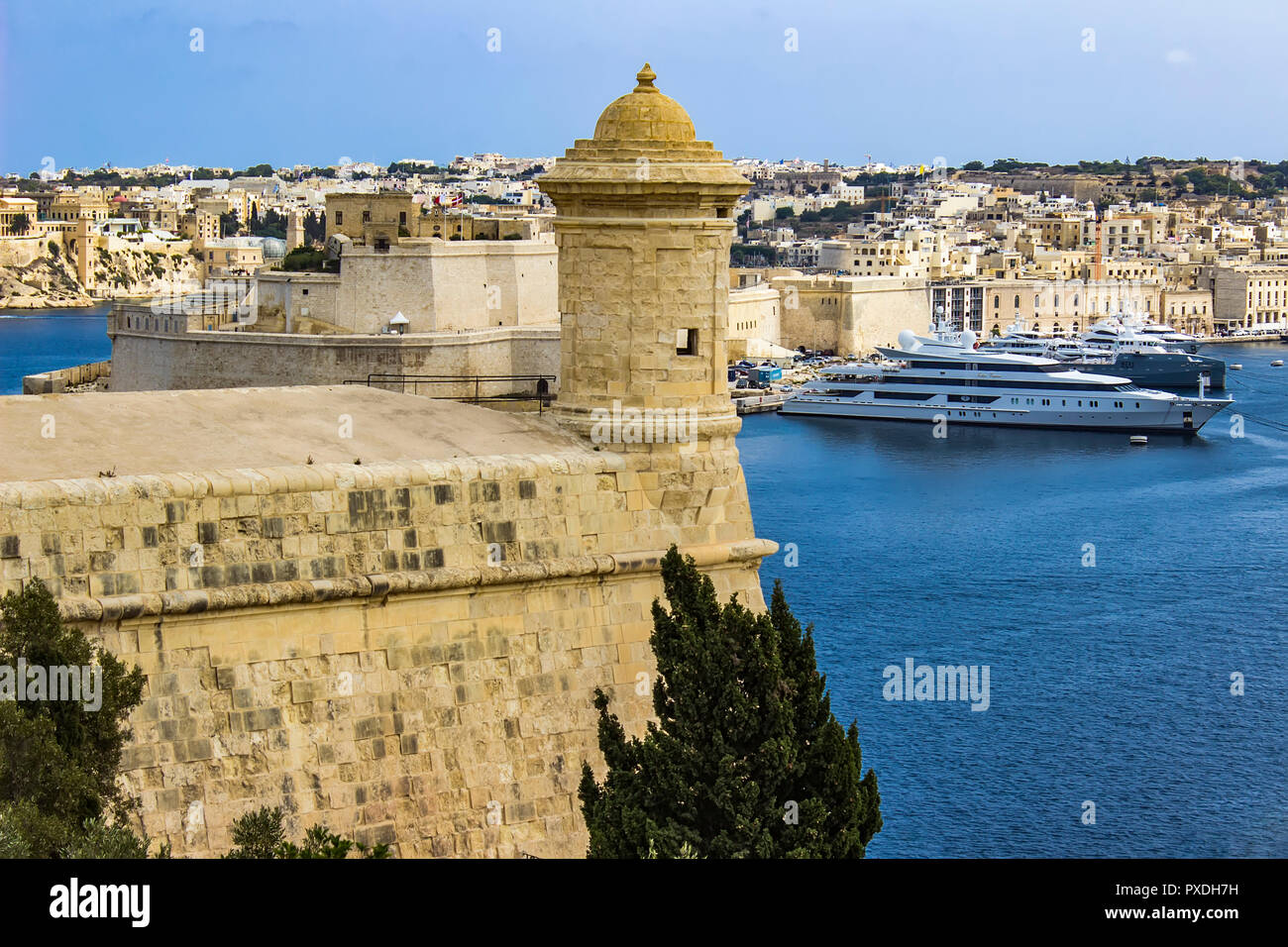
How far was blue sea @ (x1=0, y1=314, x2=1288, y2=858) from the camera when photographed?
1473cm

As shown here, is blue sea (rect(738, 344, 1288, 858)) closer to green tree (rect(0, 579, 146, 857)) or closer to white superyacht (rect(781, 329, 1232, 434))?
white superyacht (rect(781, 329, 1232, 434))

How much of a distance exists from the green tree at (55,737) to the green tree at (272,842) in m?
0.33

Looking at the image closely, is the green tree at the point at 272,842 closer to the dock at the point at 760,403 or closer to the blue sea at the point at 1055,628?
the blue sea at the point at 1055,628

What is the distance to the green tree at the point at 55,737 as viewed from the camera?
4883 mm

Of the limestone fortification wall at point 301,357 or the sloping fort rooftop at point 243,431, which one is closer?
the sloping fort rooftop at point 243,431

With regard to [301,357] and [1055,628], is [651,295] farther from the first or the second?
[301,357]

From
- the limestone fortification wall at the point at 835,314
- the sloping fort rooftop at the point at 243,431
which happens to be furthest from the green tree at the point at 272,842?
the limestone fortification wall at the point at 835,314

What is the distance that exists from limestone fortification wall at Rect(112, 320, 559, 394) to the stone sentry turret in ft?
55.3

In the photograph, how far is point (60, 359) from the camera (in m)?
55.5

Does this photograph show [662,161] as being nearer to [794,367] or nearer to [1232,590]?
[1232,590]

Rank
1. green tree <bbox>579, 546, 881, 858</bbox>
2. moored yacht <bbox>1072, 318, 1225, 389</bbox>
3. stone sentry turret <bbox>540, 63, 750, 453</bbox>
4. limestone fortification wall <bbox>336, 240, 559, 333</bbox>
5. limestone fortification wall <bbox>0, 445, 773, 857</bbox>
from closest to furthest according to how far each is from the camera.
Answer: limestone fortification wall <bbox>0, 445, 773, 857</bbox> < green tree <bbox>579, 546, 881, 858</bbox> < stone sentry turret <bbox>540, 63, 750, 453</bbox> < limestone fortification wall <bbox>336, 240, 559, 333</bbox> < moored yacht <bbox>1072, 318, 1225, 389</bbox>

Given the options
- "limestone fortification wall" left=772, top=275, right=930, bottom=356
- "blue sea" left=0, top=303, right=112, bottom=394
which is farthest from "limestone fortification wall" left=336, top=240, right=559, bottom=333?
"limestone fortification wall" left=772, top=275, right=930, bottom=356

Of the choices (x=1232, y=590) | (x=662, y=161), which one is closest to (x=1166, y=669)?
(x=1232, y=590)
